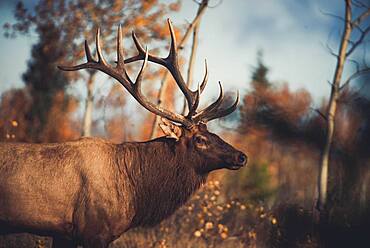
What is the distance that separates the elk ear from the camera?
17.5 feet

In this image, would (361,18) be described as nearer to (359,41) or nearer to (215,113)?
(359,41)

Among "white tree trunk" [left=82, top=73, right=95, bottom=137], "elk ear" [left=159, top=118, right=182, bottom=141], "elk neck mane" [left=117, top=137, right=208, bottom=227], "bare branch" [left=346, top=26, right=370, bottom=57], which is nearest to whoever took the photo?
"elk neck mane" [left=117, top=137, right=208, bottom=227]

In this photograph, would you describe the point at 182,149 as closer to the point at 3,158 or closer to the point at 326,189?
the point at 3,158

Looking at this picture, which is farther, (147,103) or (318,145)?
(318,145)

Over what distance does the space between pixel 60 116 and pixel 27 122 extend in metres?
1.44

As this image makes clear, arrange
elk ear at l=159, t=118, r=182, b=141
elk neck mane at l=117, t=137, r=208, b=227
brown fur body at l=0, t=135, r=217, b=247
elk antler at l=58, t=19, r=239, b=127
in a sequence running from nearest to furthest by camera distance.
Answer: brown fur body at l=0, t=135, r=217, b=247 → elk neck mane at l=117, t=137, r=208, b=227 → elk ear at l=159, t=118, r=182, b=141 → elk antler at l=58, t=19, r=239, b=127

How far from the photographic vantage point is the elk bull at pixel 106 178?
4.67m

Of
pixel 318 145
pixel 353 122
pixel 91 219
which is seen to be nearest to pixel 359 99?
pixel 353 122

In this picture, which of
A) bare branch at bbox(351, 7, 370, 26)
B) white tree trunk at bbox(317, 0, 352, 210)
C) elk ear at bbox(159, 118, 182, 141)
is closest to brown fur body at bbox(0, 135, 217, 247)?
elk ear at bbox(159, 118, 182, 141)

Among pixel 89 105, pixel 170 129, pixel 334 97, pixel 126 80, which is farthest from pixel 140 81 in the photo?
pixel 89 105

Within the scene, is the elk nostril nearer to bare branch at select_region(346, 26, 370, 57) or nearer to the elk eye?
the elk eye

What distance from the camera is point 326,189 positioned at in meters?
9.17

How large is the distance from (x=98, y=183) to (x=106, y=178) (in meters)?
0.13

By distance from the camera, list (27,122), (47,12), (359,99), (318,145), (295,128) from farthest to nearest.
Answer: (27,122), (47,12), (295,128), (318,145), (359,99)
